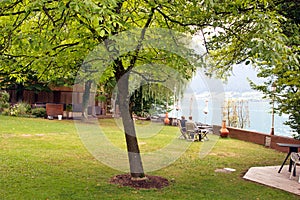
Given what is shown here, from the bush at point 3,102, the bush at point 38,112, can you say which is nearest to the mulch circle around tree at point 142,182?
the bush at point 38,112

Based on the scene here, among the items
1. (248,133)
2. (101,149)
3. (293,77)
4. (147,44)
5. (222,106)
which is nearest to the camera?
(147,44)

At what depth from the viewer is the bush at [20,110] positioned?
63.4 ft

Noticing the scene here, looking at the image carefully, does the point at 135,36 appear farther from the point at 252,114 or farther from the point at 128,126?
the point at 252,114

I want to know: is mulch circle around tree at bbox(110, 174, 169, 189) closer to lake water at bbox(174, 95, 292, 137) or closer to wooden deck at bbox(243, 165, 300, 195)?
wooden deck at bbox(243, 165, 300, 195)

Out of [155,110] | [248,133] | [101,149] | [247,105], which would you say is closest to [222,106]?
[247,105]

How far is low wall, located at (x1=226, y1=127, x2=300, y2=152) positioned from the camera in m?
12.0

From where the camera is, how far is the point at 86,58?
632 cm

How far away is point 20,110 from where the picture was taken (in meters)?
19.5

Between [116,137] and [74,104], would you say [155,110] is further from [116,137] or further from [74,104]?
[116,137]

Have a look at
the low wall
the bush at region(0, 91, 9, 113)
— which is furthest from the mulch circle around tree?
the bush at region(0, 91, 9, 113)

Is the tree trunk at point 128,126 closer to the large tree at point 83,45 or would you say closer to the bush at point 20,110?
the large tree at point 83,45

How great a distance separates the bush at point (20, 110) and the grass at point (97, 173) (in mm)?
7737

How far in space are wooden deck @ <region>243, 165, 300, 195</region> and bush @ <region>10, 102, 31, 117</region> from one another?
15.0m

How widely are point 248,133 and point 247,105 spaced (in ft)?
9.32
